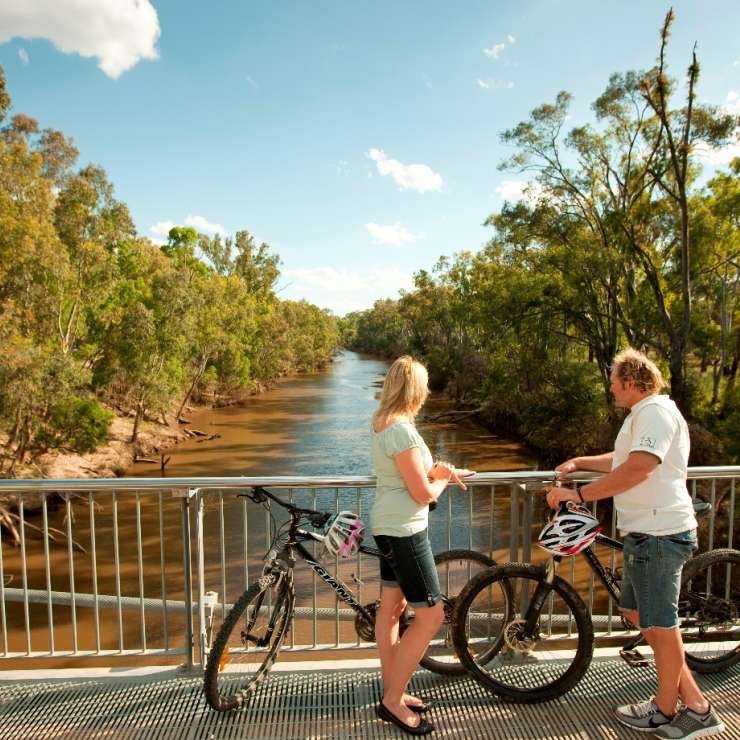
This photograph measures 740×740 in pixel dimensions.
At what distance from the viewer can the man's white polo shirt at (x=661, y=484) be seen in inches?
107

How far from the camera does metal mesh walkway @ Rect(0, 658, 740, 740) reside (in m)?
2.95

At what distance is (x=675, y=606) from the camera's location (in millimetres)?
2787

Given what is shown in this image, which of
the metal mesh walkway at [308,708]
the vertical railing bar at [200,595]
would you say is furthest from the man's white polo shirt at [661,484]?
the vertical railing bar at [200,595]

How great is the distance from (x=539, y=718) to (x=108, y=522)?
17.5m

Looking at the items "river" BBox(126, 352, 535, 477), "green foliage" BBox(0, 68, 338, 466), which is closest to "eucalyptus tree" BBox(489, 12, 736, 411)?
"river" BBox(126, 352, 535, 477)

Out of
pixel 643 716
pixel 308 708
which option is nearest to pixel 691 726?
pixel 643 716

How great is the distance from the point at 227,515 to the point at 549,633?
15914 mm

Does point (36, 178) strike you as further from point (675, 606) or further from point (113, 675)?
point (675, 606)

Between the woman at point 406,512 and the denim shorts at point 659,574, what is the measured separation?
94 centimetres

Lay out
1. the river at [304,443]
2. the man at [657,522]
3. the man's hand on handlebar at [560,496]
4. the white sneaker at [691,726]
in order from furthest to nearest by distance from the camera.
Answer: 1. the river at [304,443]
2. the man's hand on handlebar at [560,496]
3. the white sneaker at [691,726]
4. the man at [657,522]

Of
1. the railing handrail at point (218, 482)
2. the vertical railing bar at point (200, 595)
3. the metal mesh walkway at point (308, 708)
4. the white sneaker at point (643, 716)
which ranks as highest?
the railing handrail at point (218, 482)

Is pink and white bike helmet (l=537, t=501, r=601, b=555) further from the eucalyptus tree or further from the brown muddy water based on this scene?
the eucalyptus tree

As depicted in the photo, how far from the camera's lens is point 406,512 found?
2.80m

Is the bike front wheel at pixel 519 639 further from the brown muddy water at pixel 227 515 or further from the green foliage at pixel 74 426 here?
the green foliage at pixel 74 426
